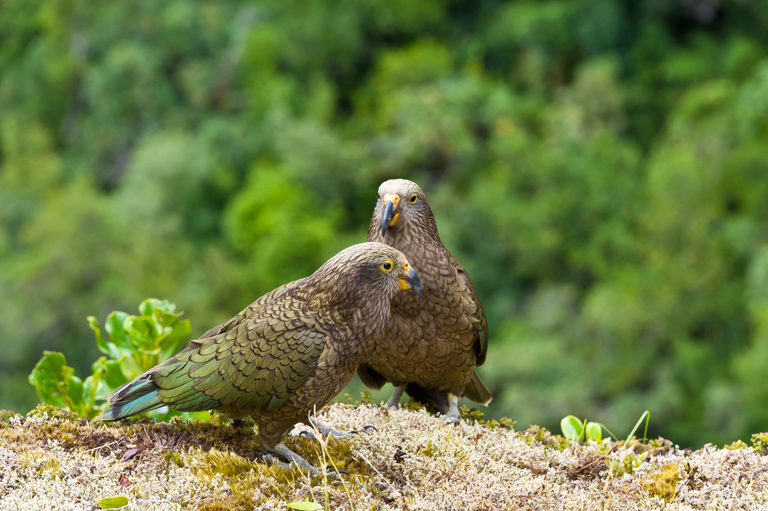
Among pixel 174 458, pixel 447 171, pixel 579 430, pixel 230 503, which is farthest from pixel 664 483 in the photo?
pixel 447 171

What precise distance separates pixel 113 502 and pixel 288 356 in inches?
39.0

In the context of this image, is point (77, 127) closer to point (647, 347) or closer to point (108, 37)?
point (108, 37)

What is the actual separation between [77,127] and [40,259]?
11284 millimetres

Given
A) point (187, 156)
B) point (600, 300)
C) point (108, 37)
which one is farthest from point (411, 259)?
point (108, 37)

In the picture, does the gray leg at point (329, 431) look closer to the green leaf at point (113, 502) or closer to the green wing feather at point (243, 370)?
the green wing feather at point (243, 370)

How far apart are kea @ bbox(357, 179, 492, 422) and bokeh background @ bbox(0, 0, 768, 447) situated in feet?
54.0

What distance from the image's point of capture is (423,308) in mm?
4344

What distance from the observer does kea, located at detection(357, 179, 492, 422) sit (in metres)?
4.32

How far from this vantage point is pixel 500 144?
2809cm

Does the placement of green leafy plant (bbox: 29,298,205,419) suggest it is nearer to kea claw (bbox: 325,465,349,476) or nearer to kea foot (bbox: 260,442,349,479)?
kea foot (bbox: 260,442,349,479)

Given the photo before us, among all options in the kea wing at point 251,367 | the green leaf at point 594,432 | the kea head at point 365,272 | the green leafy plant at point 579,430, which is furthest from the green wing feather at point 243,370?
the green leaf at point 594,432

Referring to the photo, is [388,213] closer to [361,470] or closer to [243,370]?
[243,370]

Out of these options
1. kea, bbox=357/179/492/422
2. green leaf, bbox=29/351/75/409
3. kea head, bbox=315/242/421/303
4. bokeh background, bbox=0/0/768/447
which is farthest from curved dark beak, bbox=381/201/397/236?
bokeh background, bbox=0/0/768/447

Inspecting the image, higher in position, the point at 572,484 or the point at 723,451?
the point at 723,451
